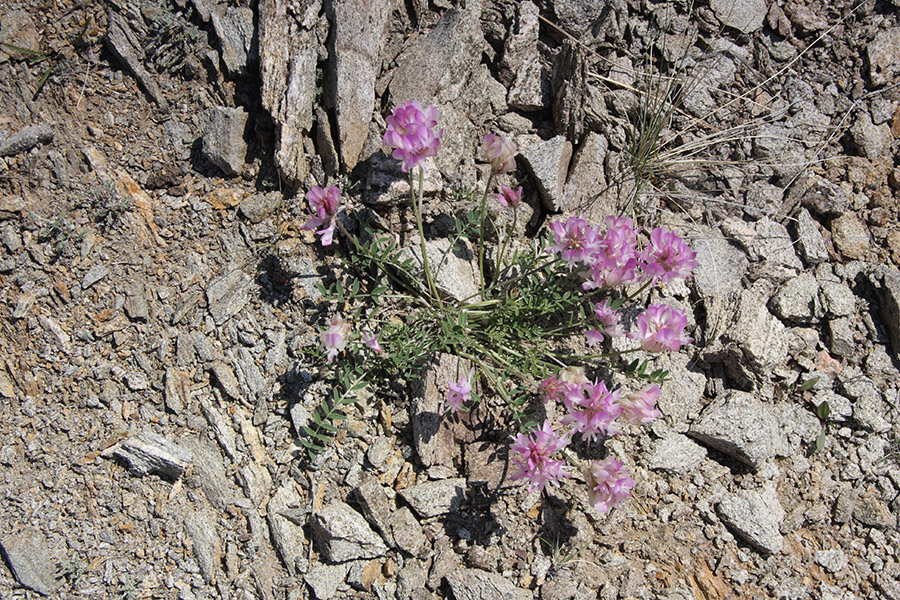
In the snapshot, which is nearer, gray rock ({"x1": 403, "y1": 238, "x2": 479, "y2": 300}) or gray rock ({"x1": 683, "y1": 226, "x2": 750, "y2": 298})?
gray rock ({"x1": 403, "y1": 238, "x2": 479, "y2": 300})

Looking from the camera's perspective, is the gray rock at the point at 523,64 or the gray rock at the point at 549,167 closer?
the gray rock at the point at 549,167

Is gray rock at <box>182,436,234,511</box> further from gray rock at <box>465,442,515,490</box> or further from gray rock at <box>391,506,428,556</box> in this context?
gray rock at <box>465,442,515,490</box>

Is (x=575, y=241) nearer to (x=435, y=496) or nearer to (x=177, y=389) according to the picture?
(x=435, y=496)

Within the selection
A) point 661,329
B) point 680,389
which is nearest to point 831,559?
point 680,389

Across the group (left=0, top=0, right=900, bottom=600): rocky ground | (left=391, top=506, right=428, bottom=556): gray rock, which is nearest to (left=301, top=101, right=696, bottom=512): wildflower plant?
(left=0, top=0, right=900, bottom=600): rocky ground

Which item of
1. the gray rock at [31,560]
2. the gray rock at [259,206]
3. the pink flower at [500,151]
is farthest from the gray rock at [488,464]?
the gray rock at [31,560]

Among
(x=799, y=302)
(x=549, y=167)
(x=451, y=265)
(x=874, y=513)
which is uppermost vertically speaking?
(x=549, y=167)

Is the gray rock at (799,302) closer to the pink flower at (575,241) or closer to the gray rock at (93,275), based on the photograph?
the pink flower at (575,241)
